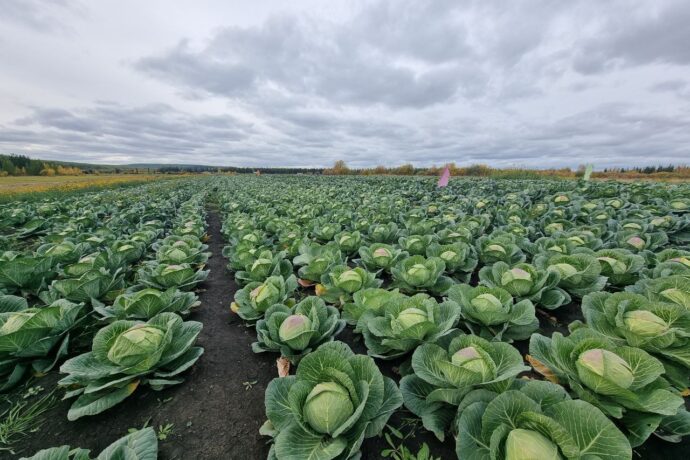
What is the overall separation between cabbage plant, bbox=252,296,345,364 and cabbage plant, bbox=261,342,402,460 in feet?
1.70

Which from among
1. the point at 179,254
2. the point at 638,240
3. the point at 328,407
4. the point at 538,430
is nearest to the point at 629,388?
the point at 538,430

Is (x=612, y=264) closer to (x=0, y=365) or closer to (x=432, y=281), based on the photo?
(x=432, y=281)

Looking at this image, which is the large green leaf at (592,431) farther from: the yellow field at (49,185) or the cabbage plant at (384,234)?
the yellow field at (49,185)

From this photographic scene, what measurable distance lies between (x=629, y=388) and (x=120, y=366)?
3.57 m

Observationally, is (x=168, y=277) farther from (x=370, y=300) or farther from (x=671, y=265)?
(x=671, y=265)

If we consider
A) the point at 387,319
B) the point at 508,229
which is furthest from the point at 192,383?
the point at 508,229

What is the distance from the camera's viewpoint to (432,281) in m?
3.65

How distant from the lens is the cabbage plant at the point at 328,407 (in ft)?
5.53

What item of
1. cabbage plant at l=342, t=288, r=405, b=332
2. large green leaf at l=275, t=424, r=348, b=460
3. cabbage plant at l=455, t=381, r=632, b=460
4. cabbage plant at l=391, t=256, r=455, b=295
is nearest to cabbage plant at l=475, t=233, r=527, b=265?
cabbage plant at l=391, t=256, r=455, b=295

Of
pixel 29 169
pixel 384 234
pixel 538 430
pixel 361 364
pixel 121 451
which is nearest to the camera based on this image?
pixel 538 430

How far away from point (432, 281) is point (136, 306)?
337 cm

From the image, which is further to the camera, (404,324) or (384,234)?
(384,234)

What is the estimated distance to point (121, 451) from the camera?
1588 mm

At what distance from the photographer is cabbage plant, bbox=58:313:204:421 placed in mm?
2188
